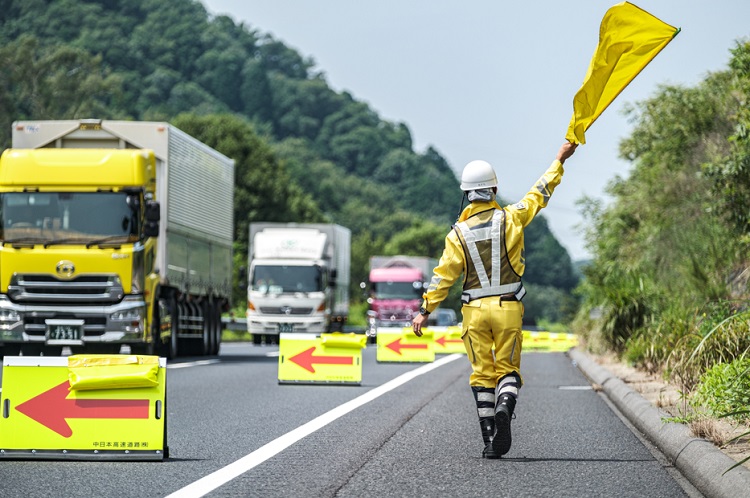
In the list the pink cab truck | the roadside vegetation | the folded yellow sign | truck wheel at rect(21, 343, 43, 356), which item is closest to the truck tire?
truck wheel at rect(21, 343, 43, 356)

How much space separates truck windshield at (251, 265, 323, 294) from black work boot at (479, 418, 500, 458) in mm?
24916

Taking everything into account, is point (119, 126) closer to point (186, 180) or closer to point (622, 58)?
point (186, 180)

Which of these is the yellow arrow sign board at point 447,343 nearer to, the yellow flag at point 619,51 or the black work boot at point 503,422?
the black work boot at point 503,422

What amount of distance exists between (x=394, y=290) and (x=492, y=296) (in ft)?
120

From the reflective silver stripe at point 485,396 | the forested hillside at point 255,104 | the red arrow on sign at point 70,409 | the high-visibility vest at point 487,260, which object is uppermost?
the forested hillside at point 255,104

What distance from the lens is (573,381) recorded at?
18.7 meters

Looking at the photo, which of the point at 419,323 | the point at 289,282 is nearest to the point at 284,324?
the point at 289,282

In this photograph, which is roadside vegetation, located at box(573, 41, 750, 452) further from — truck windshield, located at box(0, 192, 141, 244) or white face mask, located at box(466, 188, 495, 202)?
truck windshield, located at box(0, 192, 141, 244)

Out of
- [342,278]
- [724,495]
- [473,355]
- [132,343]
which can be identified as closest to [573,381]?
[132,343]

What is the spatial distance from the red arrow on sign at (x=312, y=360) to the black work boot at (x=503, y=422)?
758cm

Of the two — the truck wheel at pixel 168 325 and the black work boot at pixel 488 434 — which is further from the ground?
the truck wheel at pixel 168 325

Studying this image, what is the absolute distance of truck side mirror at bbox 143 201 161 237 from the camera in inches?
764

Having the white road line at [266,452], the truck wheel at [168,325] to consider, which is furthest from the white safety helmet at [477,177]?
the truck wheel at [168,325]

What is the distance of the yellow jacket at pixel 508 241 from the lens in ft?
28.8
